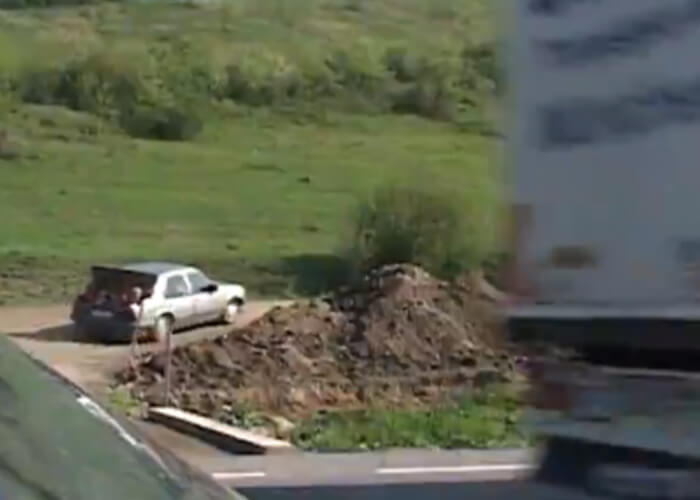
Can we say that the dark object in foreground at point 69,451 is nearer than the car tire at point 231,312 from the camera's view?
Yes

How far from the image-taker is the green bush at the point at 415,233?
4156 centimetres

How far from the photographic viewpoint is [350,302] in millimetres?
33125

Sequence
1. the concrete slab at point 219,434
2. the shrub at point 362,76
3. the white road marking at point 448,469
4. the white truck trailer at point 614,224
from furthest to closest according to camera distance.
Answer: the shrub at point 362,76 < the concrete slab at point 219,434 < the white road marking at point 448,469 < the white truck trailer at point 614,224

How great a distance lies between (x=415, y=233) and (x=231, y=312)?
465 cm

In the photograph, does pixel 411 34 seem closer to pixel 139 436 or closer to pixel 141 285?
pixel 141 285

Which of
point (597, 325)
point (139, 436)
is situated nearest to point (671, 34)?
point (597, 325)

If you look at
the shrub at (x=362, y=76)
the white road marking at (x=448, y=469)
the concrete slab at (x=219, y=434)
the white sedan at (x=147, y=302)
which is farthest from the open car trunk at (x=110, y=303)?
the shrub at (x=362, y=76)

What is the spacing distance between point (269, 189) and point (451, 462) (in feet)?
129

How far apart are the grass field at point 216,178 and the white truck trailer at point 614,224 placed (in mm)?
26853

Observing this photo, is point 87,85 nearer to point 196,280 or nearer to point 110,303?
point 196,280

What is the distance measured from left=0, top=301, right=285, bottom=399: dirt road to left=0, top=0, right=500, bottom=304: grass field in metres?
2.37

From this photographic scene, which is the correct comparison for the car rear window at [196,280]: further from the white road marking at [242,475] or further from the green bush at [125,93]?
the green bush at [125,93]

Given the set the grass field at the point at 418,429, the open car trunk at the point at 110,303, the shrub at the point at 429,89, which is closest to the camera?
the grass field at the point at 418,429

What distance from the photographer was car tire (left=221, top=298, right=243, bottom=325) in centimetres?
3856
